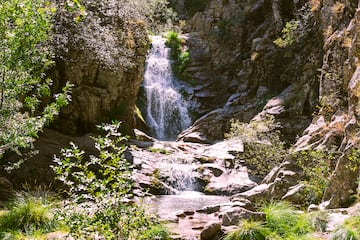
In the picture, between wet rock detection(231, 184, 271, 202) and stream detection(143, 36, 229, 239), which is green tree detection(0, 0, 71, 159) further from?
wet rock detection(231, 184, 271, 202)

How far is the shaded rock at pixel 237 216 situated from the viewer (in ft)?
Answer: 27.5

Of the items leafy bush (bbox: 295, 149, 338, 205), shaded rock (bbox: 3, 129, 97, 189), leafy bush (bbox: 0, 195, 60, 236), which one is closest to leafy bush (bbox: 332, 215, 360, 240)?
leafy bush (bbox: 295, 149, 338, 205)

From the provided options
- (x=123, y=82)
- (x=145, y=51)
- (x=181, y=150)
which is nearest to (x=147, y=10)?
(x=145, y=51)

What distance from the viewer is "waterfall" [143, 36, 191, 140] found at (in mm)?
28547

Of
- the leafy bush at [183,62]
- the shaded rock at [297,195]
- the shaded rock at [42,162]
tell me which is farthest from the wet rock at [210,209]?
the leafy bush at [183,62]

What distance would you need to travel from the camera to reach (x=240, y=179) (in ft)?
59.0

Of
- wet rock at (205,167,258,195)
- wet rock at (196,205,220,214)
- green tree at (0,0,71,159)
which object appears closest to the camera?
green tree at (0,0,71,159)

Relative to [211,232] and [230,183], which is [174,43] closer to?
[230,183]

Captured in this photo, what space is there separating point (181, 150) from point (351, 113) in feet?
41.0

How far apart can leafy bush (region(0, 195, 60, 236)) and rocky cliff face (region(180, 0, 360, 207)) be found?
608 centimetres

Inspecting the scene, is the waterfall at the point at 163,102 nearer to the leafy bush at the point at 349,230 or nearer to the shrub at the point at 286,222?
the shrub at the point at 286,222

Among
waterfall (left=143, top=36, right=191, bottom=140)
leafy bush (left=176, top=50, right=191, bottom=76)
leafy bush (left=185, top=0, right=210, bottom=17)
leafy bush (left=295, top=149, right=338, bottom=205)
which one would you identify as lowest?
leafy bush (left=295, top=149, right=338, bottom=205)

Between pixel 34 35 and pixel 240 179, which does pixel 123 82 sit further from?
pixel 34 35

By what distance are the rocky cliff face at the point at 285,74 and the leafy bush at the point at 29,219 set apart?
6.08 meters
